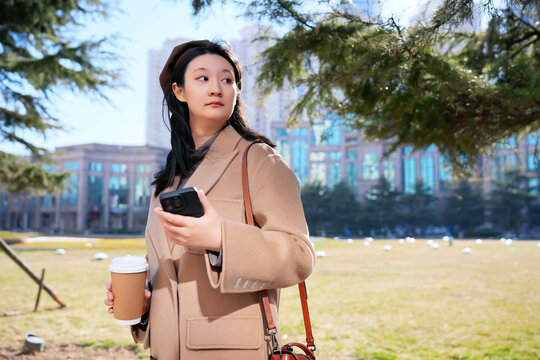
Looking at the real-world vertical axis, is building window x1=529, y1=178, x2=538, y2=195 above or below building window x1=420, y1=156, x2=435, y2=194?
below

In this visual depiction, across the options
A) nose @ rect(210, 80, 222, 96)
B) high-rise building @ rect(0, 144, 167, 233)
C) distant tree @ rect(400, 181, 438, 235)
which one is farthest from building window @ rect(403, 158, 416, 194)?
nose @ rect(210, 80, 222, 96)

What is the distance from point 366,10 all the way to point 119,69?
5.21 metres

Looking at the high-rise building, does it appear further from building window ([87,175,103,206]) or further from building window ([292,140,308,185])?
building window ([292,140,308,185])

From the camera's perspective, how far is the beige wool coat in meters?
1.14

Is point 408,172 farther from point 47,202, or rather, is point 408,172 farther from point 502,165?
point 47,202

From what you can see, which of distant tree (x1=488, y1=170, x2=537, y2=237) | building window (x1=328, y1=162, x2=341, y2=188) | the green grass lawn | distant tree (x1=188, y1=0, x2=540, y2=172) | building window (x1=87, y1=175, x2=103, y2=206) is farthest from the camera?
building window (x1=328, y1=162, x2=341, y2=188)

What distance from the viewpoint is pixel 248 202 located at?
1.31 meters

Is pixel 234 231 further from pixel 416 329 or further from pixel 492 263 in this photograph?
pixel 492 263

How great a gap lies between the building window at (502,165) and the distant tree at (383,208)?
11.4m

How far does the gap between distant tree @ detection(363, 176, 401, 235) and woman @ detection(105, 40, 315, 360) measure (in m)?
46.7

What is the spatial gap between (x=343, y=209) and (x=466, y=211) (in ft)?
43.5

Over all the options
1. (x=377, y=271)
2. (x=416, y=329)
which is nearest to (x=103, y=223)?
(x=377, y=271)

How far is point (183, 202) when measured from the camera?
3.51 feet

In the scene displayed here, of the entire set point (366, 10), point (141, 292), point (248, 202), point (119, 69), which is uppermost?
point (119, 69)
